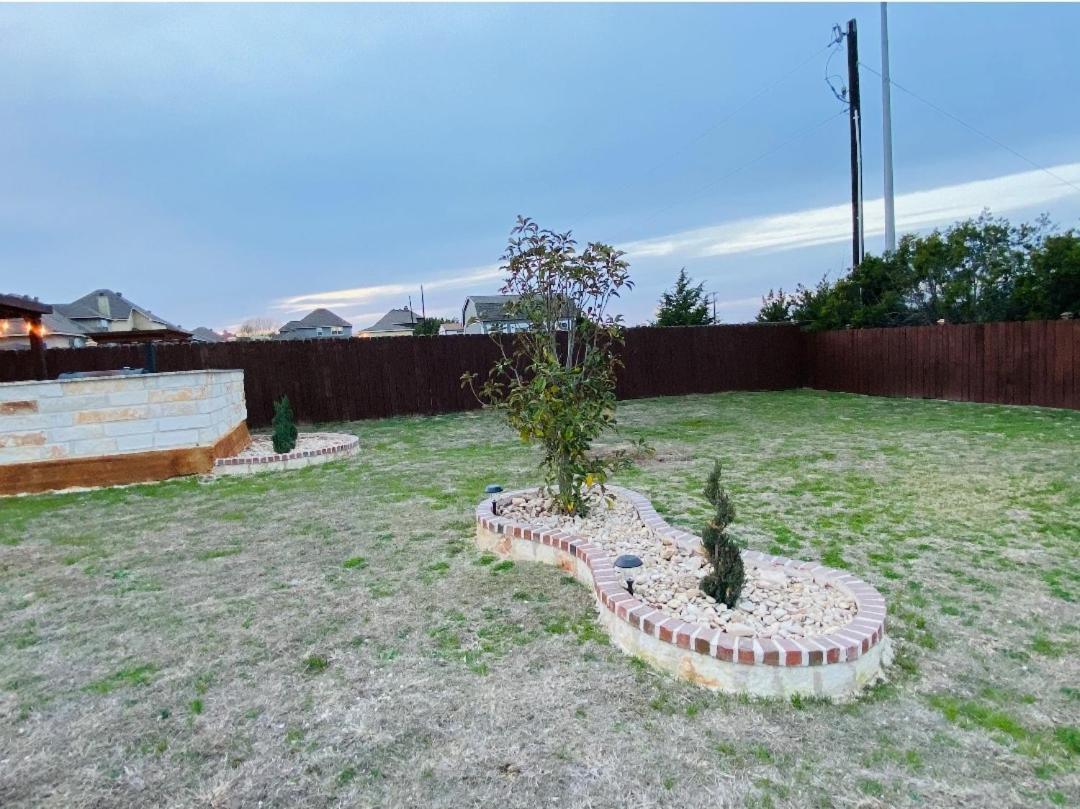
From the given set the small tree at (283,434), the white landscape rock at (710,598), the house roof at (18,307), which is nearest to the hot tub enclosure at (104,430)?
the small tree at (283,434)

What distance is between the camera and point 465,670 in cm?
218

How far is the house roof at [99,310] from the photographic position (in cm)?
2755

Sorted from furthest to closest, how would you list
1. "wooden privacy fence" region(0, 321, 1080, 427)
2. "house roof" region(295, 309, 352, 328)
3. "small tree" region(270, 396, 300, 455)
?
"house roof" region(295, 309, 352, 328) → "wooden privacy fence" region(0, 321, 1080, 427) → "small tree" region(270, 396, 300, 455)

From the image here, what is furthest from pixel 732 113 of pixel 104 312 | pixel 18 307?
pixel 104 312

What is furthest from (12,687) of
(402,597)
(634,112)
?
(634,112)

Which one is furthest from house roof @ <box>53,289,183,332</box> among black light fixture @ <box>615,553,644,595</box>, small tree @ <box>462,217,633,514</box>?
black light fixture @ <box>615,553,644,595</box>

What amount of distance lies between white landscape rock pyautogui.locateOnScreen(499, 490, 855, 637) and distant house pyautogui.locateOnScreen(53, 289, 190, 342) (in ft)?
93.8

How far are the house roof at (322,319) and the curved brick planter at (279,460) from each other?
39764 mm

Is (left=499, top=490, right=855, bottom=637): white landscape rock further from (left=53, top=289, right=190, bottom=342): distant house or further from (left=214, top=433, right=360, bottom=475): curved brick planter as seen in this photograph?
(left=53, top=289, right=190, bottom=342): distant house

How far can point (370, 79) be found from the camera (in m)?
10.8

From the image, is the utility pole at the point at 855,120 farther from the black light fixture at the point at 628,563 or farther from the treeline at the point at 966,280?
the black light fixture at the point at 628,563

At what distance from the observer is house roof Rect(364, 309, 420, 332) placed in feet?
135

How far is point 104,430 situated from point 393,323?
124 feet

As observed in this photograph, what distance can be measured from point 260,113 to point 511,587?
11.1 metres
